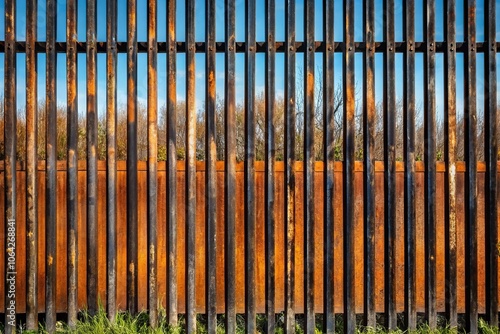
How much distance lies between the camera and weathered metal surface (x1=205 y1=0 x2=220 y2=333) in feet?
13.1

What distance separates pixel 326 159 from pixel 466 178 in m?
1.45

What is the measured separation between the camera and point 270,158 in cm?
402

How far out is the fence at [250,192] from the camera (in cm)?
401

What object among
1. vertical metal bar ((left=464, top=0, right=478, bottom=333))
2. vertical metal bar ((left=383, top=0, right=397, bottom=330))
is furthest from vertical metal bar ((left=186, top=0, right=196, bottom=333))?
vertical metal bar ((left=464, top=0, right=478, bottom=333))

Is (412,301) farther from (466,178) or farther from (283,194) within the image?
(283,194)

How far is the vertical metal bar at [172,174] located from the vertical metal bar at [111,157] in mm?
539

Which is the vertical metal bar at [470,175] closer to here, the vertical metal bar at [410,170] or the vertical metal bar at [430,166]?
the vertical metal bar at [430,166]

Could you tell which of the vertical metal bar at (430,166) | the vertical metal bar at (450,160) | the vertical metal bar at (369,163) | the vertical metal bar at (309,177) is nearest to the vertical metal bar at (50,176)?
the vertical metal bar at (309,177)

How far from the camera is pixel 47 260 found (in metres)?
4.02

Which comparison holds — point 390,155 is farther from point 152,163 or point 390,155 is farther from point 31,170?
point 31,170

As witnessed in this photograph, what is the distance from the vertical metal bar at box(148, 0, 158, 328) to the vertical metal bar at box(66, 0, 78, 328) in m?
0.72

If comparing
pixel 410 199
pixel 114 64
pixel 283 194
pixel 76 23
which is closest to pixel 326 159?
pixel 283 194

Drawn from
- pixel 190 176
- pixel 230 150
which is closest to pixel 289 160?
pixel 230 150

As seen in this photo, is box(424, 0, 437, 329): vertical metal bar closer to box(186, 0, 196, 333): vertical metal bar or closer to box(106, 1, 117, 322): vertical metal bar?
box(186, 0, 196, 333): vertical metal bar
